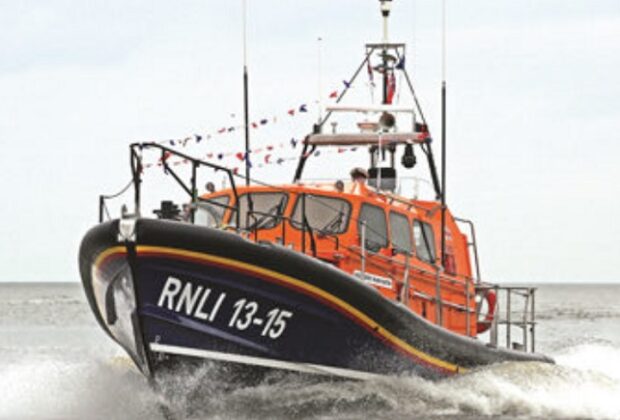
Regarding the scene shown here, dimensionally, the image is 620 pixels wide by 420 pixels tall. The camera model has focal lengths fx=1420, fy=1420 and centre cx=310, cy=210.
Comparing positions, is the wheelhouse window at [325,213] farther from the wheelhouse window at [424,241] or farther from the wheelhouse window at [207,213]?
the wheelhouse window at [424,241]


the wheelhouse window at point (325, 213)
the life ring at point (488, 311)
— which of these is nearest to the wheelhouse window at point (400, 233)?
the wheelhouse window at point (325, 213)

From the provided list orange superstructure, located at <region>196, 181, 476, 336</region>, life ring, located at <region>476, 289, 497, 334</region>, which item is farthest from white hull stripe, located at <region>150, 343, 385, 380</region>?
life ring, located at <region>476, 289, 497, 334</region>

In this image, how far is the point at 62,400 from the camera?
48.6ft

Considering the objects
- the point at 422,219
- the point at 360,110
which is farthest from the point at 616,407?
the point at 360,110

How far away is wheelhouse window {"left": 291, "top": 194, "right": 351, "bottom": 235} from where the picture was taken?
14312 mm

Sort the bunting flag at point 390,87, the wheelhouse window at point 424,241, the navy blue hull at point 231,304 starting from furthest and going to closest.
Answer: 1. the bunting flag at point 390,87
2. the wheelhouse window at point 424,241
3. the navy blue hull at point 231,304

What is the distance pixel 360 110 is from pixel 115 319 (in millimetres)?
4191

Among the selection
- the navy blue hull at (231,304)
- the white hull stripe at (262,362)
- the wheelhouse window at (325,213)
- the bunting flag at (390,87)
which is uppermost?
the bunting flag at (390,87)

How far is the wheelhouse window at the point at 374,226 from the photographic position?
1442 cm

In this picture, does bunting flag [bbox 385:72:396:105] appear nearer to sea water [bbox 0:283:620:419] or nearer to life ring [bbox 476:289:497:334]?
life ring [bbox 476:289:497:334]

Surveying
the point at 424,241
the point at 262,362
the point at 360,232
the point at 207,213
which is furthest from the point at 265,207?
the point at 262,362

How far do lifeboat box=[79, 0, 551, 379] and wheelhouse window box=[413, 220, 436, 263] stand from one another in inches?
0.7

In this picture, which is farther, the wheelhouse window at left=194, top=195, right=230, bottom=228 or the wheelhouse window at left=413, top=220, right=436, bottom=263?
the wheelhouse window at left=413, top=220, right=436, bottom=263

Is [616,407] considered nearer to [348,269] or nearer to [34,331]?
[348,269]
